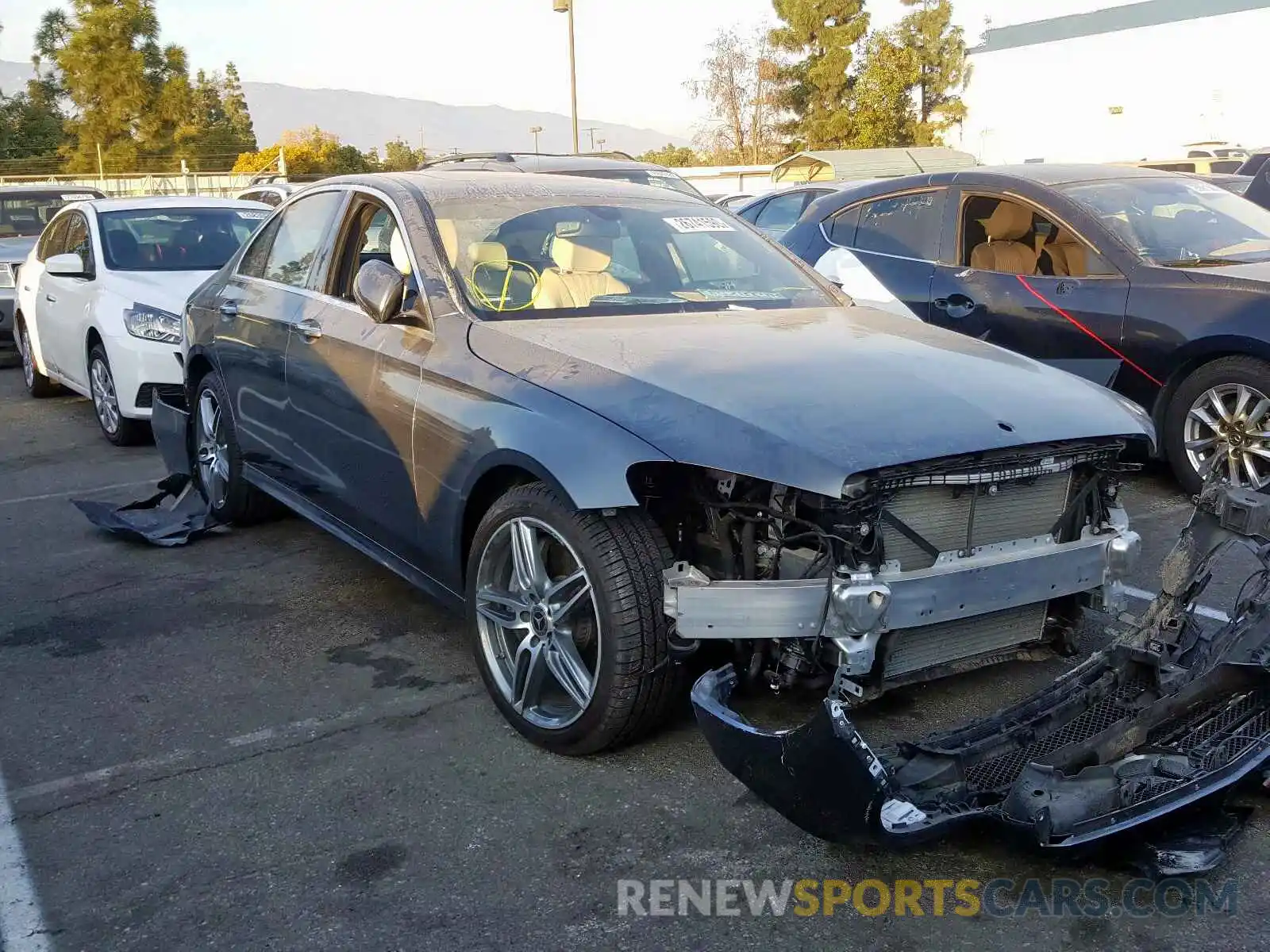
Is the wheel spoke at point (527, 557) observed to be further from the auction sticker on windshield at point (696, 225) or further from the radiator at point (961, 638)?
the auction sticker on windshield at point (696, 225)

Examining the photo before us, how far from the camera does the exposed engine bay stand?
2986mm

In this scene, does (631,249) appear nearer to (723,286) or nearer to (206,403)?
(723,286)

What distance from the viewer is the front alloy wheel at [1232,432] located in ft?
18.6

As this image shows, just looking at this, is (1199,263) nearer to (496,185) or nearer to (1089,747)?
(496,185)

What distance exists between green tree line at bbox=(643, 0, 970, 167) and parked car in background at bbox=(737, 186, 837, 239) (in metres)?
33.8

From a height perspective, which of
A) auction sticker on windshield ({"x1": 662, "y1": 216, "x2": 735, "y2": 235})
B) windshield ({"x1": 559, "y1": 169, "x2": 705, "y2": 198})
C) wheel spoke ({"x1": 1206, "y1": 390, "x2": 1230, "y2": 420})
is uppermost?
windshield ({"x1": 559, "y1": 169, "x2": 705, "y2": 198})

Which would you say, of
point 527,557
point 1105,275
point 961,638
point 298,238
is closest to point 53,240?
point 298,238

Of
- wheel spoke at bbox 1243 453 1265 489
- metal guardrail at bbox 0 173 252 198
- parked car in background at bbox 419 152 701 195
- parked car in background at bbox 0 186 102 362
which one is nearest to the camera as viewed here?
wheel spoke at bbox 1243 453 1265 489

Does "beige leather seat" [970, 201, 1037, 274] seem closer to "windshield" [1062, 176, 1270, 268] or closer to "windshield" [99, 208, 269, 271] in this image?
"windshield" [1062, 176, 1270, 268]

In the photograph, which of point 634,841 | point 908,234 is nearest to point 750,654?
point 634,841

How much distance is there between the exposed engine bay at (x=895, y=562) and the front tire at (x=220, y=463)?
120 inches

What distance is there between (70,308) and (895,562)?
294 inches

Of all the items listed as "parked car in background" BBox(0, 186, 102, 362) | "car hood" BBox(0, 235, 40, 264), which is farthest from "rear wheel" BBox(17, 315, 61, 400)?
"parked car in background" BBox(0, 186, 102, 362)

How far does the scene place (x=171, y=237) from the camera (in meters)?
8.90
